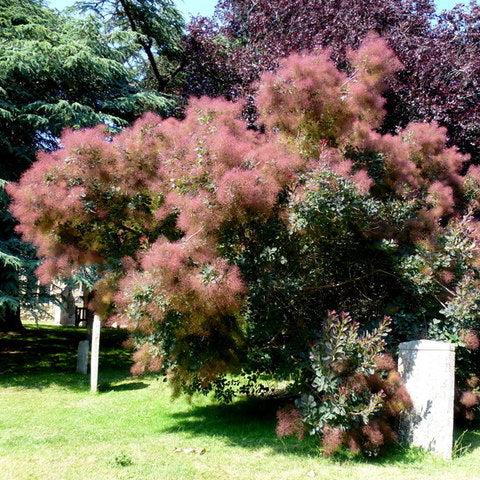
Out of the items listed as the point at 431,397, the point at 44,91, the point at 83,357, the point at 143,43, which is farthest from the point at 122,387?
the point at 143,43

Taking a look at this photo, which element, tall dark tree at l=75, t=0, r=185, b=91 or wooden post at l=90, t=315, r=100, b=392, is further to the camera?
tall dark tree at l=75, t=0, r=185, b=91

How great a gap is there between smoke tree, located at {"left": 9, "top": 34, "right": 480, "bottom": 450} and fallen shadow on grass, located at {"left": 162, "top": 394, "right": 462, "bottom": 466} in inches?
16.0

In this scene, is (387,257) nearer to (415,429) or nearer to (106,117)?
(415,429)

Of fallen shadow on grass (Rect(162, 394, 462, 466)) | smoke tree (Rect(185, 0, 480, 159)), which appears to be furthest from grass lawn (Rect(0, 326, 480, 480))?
smoke tree (Rect(185, 0, 480, 159))

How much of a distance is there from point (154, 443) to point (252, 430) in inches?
47.8

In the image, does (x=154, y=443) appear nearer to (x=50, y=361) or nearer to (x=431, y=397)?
(x=431, y=397)

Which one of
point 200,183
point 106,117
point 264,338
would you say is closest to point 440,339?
point 264,338

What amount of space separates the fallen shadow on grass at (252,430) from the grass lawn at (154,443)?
0.01m

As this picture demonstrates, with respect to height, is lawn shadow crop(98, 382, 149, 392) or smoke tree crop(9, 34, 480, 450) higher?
smoke tree crop(9, 34, 480, 450)

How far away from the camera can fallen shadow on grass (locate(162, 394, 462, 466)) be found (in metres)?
5.23

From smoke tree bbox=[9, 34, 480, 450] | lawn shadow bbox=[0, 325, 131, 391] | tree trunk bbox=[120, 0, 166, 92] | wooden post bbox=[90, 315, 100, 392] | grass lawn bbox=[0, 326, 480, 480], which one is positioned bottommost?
lawn shadow bbox=[0, 325, 131, 391]

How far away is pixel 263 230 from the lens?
19.5ft

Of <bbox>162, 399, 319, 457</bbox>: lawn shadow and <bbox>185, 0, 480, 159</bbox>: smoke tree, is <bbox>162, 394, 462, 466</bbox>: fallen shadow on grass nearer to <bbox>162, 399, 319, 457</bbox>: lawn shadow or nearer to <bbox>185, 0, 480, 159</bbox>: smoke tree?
<bbox>162, 399, 319, 457</bbox>: lawn shadow

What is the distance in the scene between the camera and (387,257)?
21.2 ft
